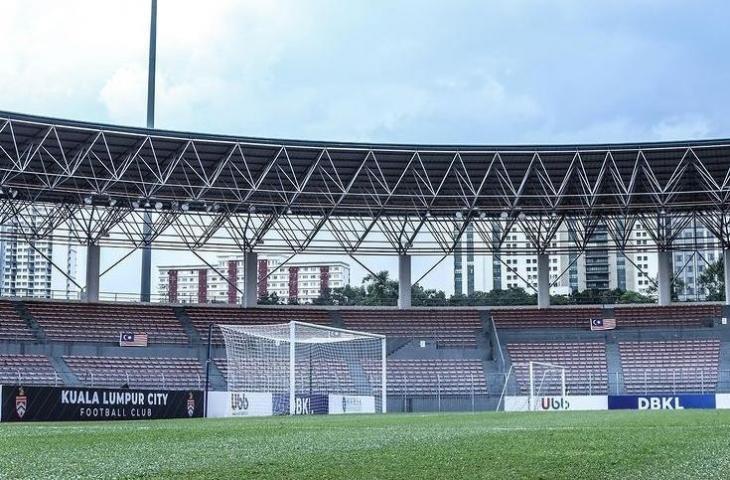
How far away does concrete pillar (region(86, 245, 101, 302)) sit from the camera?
49406 millimetres

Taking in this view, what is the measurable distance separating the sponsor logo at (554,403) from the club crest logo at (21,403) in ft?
84.9

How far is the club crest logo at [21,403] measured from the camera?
87.5 feet

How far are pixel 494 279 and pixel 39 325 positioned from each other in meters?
123

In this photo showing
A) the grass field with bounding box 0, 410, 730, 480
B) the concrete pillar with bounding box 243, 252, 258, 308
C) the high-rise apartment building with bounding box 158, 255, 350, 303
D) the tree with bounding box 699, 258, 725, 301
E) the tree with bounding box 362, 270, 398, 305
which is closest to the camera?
the grass field with bounding box 0, 410, 730, 480

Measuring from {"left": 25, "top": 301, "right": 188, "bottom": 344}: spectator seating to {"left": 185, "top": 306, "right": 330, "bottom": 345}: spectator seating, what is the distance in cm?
121

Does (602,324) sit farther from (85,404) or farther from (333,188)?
(85,404)

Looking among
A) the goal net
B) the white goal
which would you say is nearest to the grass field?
the goal net

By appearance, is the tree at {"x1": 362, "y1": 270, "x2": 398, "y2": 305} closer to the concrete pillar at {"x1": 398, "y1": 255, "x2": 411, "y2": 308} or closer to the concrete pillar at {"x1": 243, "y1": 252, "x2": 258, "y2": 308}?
the concrete pillar at {"x1": 398, "y1": 255, "x2": 411, "y2": 308}

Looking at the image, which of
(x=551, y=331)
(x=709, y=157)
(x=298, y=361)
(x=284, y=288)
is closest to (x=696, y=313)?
(x=551, y=331)

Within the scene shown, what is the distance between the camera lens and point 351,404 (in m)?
38.8

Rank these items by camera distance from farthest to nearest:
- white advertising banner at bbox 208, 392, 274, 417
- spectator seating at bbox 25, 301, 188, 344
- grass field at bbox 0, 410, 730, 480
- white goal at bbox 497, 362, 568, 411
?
spectator seating at bbox 25, 301, 188, 344 → white goal at bbox 497, 362, 568, 411 → white advertising banner at bbox 208, 392, 274, 417 → grass field at bbox 0, 410, 730, 480

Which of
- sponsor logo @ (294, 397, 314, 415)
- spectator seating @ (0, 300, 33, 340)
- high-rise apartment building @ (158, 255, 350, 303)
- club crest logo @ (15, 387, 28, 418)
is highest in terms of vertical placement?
high-rise apartment building @ (158, 255, 350, 303)

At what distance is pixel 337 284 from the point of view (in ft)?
500

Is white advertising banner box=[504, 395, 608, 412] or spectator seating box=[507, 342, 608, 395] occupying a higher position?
spectator seating box=[507, 342, 608, 395]
